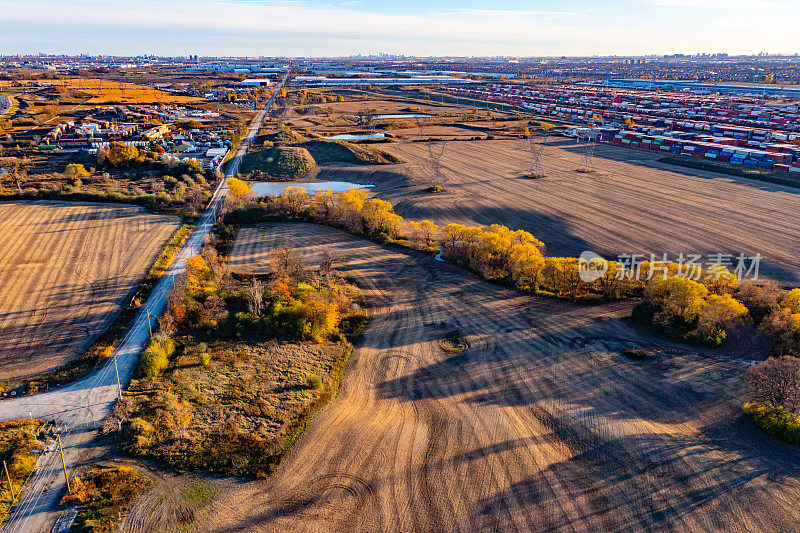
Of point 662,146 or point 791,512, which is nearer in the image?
point 791,512

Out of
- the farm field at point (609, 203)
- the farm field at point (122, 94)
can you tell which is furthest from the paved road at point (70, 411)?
the farm field at point (122, 94)

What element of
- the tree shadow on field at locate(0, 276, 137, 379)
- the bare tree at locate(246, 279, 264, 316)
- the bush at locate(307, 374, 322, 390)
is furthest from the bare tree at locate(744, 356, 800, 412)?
the tree shadow on field at locate(0, 276, 137, 379)

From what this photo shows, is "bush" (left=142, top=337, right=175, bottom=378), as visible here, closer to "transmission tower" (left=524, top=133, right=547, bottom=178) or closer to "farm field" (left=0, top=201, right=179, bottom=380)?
"farm field" (left=0, top=201, right=179, bottom=380)

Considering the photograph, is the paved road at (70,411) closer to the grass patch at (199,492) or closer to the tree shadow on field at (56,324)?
the tree shadow on field at (56,324)

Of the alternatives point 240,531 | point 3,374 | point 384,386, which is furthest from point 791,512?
point 3,374

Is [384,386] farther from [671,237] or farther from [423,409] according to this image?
[671,237]

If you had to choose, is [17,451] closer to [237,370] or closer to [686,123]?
[237,370]
